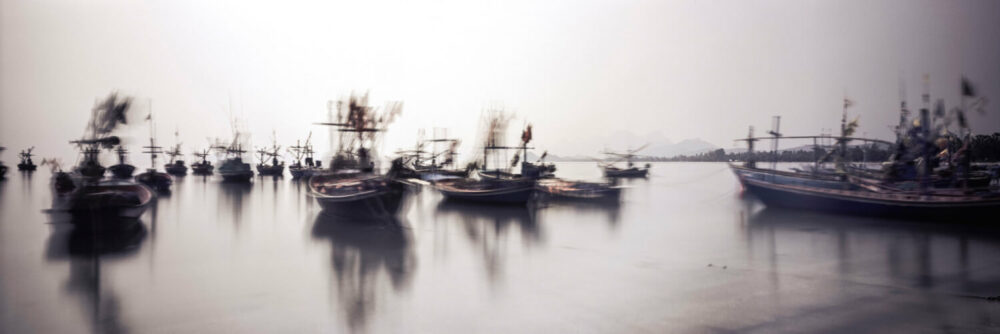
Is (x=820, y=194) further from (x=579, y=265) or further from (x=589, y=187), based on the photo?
(x=579, y=265)

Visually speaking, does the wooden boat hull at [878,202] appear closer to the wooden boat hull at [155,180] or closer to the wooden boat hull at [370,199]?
the wooden boat hull at [370,199]

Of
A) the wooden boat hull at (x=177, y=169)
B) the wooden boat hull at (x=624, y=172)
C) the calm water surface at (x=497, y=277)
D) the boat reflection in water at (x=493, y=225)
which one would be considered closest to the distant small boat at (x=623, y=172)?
the wooden boat hull at (x=624, y=172)

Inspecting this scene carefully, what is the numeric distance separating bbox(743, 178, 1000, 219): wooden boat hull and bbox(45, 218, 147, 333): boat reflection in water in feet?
57.0

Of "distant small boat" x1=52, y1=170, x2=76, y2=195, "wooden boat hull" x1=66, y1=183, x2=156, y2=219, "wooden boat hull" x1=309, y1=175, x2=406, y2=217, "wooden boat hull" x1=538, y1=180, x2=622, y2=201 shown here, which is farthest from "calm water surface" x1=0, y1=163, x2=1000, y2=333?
"wooden boat hull" x1=538, y1=180, x2=622, y2=201

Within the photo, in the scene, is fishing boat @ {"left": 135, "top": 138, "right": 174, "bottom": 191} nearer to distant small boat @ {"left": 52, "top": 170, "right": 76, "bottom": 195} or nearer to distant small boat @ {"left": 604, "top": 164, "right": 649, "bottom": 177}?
distant small boat @ {"left": 52, "top": 170, "right": 76, "bottom": 195}

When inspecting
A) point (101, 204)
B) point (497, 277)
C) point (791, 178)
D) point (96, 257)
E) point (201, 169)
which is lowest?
point (497, 277)

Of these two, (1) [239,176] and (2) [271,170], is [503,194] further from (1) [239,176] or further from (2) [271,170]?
(2) [271,170]

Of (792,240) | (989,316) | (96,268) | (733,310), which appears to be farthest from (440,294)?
(792,240)

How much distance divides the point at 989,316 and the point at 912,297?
39.6 inches

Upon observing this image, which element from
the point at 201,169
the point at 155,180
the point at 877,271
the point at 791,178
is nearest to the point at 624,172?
the point at 791,178

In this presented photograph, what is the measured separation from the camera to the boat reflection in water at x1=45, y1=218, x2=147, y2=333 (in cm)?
590

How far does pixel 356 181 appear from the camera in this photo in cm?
1545

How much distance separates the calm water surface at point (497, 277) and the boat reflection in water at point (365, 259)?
5 centimetres

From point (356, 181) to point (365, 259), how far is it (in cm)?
671
